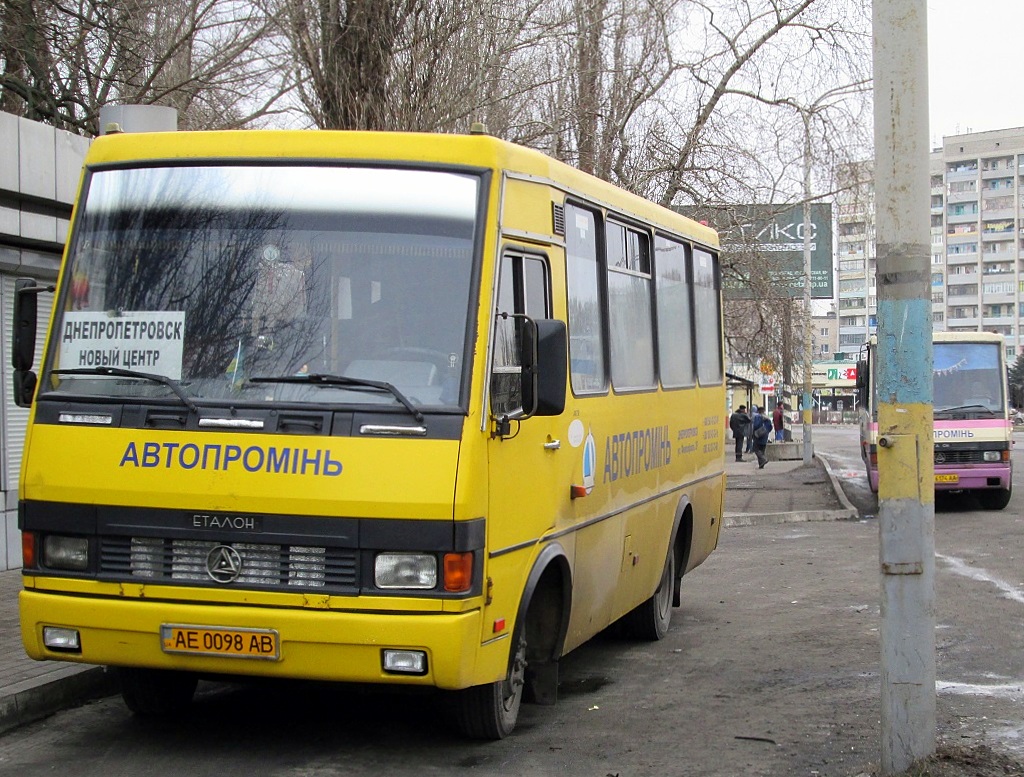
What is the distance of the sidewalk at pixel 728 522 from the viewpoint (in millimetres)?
7438

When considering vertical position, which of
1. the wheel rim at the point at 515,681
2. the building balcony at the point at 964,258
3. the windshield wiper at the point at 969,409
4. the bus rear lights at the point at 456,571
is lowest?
the wheel rim at the point at 515,681

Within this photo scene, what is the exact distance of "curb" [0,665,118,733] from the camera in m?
7.21

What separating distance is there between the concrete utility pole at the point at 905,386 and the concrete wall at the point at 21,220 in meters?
8.60

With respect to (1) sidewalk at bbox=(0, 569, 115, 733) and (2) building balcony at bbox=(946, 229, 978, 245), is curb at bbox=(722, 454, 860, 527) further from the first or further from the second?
(2) building balcony at bbox=(946, 229, 978, 245)

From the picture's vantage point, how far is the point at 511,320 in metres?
6.63

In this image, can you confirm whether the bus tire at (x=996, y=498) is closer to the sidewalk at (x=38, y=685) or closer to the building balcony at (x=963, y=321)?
the sidewalk at (x=38, y=685)

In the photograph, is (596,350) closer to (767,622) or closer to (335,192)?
(335,192)

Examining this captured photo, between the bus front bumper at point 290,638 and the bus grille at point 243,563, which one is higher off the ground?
the bus grille at point 243,563

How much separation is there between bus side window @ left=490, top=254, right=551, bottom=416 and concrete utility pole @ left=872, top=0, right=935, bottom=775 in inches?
65.9

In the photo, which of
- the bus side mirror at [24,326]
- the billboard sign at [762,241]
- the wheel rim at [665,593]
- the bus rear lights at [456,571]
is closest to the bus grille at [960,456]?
the billboard sign at [762,241]

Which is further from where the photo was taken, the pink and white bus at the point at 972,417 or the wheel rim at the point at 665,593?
the pink and white bus at the point at 972,417

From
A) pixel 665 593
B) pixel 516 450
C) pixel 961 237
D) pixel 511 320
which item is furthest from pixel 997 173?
pixel 516 450

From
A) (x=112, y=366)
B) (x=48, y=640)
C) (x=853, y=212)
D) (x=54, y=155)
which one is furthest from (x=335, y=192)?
(x=853, y=212)

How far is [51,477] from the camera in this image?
630 cm
